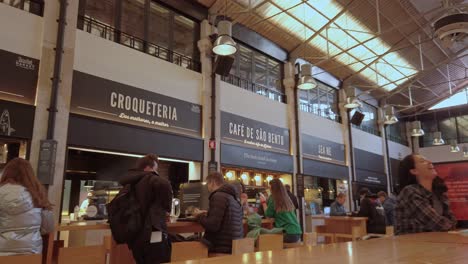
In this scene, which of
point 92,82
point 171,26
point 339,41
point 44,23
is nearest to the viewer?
point 44,23

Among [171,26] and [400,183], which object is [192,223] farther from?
[171,26]

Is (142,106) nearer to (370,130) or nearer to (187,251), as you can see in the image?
(187,251)

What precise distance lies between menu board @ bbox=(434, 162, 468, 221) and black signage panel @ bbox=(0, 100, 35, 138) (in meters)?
5.78

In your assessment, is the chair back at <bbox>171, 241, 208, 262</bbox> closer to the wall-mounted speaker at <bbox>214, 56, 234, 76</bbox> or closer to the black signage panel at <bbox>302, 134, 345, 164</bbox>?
the wall-mounted speaker at <bbox>214, 56, 234, 76</bbox>

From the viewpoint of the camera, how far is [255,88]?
1070 cm

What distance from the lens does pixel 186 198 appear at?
5.67 meters

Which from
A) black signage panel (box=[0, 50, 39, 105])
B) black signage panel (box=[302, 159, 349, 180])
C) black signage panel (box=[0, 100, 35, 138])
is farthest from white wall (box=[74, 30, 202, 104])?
black signage panel (box=[302, 159, 349, 180])

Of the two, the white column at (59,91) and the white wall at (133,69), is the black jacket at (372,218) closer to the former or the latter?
the white wall at (133,69)

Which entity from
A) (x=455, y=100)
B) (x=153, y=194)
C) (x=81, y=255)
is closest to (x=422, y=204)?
(x=153, y=194)

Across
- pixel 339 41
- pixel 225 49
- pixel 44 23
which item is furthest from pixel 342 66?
pixel 44 23

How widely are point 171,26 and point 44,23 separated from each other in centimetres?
313

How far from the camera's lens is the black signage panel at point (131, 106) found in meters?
6.57

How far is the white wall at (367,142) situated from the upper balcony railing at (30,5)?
11842 mm

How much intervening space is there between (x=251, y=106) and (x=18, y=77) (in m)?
5.82
